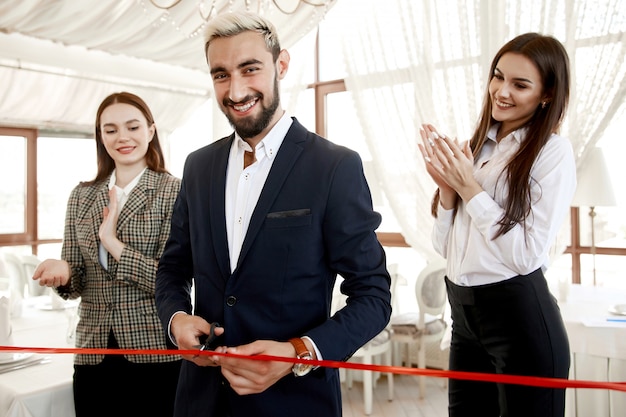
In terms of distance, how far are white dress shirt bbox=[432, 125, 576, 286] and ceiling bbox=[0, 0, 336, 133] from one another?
130 centimetres

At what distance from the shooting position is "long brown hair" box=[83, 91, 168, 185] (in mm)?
2223

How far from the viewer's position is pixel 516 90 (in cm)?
197

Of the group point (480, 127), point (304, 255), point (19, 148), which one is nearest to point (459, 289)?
point (480, 127)

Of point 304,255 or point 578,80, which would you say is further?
point 578,80

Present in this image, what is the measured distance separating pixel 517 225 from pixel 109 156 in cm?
156

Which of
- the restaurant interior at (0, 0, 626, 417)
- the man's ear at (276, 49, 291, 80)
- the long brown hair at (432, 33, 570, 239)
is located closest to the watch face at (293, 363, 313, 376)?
the man's ear at (276, 49, 291, 80)

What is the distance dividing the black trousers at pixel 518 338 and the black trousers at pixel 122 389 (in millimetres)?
1046

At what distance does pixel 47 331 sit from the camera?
3.08 meters

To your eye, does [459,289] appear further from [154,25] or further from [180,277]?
[154,25]

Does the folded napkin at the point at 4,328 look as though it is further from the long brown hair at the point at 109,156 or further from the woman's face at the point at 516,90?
the woman's face at the point at 516,90

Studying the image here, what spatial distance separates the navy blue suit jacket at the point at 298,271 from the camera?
139cm

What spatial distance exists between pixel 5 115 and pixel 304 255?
5938 mm

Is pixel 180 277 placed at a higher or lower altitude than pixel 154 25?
lower

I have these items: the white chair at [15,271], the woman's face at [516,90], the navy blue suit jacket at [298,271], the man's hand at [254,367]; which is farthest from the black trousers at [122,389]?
the white chair at [15,271]
